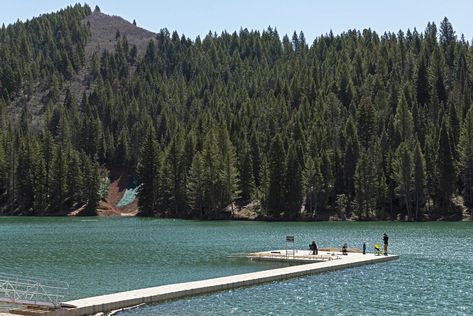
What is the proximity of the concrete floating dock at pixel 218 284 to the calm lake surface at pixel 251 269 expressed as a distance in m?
0.81

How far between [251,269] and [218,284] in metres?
12.5

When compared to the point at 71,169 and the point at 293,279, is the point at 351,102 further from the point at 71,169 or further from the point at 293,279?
the point at 293,279

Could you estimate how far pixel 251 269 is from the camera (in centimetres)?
5678

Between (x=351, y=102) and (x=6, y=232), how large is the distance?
105 m

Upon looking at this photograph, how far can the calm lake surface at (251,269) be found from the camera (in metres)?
39.7

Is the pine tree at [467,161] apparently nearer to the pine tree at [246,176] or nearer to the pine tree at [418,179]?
the pine tree at [418,179]

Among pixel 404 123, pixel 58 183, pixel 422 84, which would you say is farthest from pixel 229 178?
pixel 422 84

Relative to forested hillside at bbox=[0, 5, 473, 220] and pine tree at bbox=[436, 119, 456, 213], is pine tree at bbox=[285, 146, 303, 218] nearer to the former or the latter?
forested hillside at bbox=[0, 5, 473, 220]

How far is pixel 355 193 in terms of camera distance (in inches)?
5566

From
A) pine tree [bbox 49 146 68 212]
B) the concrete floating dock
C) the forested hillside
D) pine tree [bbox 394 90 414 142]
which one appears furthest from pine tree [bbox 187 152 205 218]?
the concrete floating dock

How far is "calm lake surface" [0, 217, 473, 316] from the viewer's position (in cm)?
3966

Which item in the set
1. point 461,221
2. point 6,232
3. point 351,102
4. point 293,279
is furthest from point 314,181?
point 293,279

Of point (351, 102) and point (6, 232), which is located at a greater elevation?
point (351, 102)

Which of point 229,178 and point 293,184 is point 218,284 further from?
point 229,178
